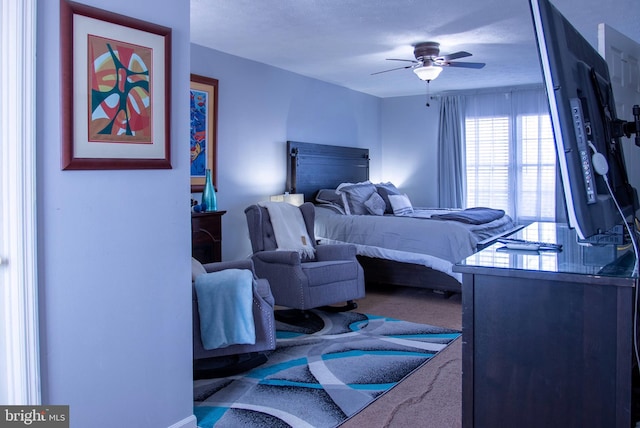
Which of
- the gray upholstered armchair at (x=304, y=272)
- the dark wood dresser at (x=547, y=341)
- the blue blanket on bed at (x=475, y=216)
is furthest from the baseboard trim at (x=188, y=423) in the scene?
the blue blanket on bed at (x=475, y=216)

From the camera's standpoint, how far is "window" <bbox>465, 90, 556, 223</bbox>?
667cm

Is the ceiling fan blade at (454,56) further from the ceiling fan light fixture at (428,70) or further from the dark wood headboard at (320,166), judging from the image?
the dark wood headboard at (320,166)

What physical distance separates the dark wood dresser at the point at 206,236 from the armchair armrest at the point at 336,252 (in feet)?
2.84

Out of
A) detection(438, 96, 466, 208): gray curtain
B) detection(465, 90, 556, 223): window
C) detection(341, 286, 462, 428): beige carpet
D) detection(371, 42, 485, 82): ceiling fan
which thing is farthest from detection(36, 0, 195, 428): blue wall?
detection(465, 90, 556, 223): window

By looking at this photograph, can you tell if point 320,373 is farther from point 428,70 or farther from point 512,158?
point 512,158

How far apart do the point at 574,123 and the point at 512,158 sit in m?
5.99

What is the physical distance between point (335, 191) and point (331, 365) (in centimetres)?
304

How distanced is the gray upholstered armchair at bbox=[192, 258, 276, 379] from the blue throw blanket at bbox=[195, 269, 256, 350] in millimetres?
45

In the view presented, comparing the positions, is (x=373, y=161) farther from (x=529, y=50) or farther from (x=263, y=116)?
(x=529, y=50)

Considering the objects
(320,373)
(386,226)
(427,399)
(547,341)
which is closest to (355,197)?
(386,226)

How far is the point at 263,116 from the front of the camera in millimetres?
5387

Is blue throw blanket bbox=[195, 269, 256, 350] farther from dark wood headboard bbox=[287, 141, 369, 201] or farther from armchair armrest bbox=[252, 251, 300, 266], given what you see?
dark wood headboard bbox=[287, 141, 369, 201]

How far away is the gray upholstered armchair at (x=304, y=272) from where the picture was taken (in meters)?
3.93

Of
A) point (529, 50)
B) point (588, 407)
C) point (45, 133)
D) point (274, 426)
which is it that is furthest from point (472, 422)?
point (529, 50)
